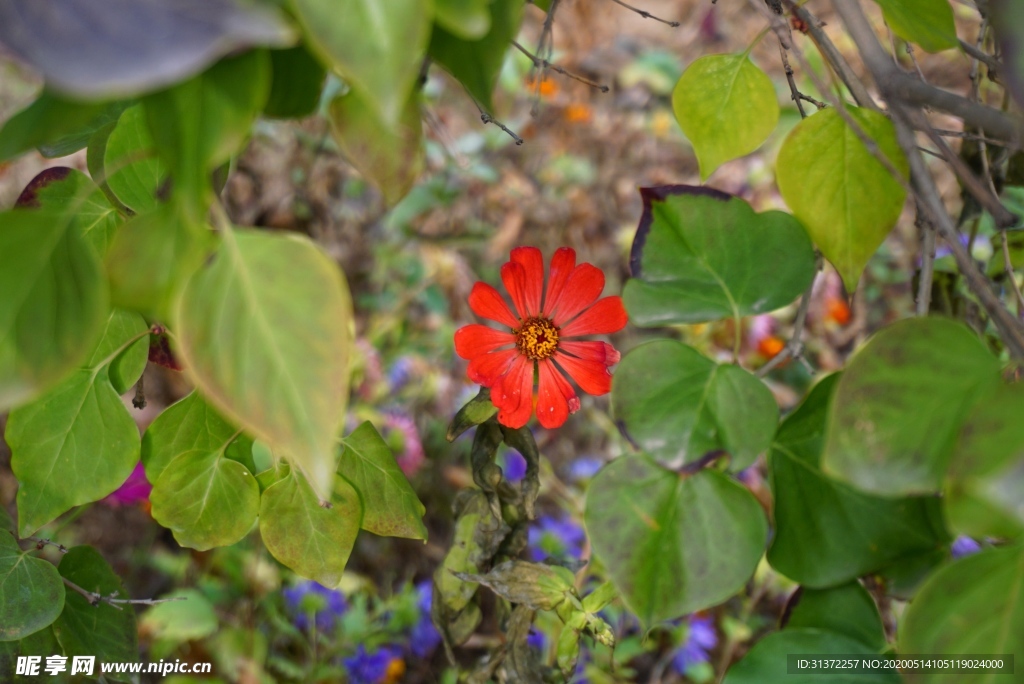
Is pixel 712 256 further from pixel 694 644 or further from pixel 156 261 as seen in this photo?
pixel 694 644

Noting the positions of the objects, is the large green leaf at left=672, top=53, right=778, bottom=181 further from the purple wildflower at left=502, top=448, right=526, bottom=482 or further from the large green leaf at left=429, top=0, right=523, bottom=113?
the purple wildflower at left=502, top=448, right=526, bottom=482

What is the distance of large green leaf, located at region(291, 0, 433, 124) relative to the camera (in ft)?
0.93

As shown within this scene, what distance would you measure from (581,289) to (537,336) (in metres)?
0.10

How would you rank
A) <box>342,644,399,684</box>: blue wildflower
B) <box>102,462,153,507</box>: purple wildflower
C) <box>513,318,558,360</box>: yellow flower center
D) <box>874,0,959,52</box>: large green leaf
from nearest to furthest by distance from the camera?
<box>874,0,959,52</box>: large green leaf
<box>513,318,558,360</box>: yellow flower center
<box>102,462,153,507</box>: purple wildflower
<box>342,644,399,684</box>: blue wildflower

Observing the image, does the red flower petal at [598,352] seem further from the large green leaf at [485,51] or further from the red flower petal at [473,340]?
the large green leaf at [485,51]

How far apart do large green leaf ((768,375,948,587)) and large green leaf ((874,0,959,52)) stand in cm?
23

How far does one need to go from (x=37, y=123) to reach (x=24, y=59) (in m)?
0.06

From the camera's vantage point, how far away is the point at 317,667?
120 centimetres

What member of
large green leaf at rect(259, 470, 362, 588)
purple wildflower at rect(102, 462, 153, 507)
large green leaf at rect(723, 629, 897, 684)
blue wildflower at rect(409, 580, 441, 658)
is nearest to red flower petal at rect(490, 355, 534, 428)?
large green leaf at rect(259, 470, 362, 588)

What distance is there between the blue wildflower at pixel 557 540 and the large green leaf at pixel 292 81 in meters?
0.98

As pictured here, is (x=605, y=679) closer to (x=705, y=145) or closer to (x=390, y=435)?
(x=390, y=435)

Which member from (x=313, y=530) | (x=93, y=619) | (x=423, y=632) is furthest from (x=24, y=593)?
(x=423, y=632)

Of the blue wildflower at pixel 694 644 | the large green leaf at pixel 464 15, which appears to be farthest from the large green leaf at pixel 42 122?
the blue wildflower at pixel 694 644

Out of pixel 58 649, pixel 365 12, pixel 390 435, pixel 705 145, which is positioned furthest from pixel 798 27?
pixel 390 435
